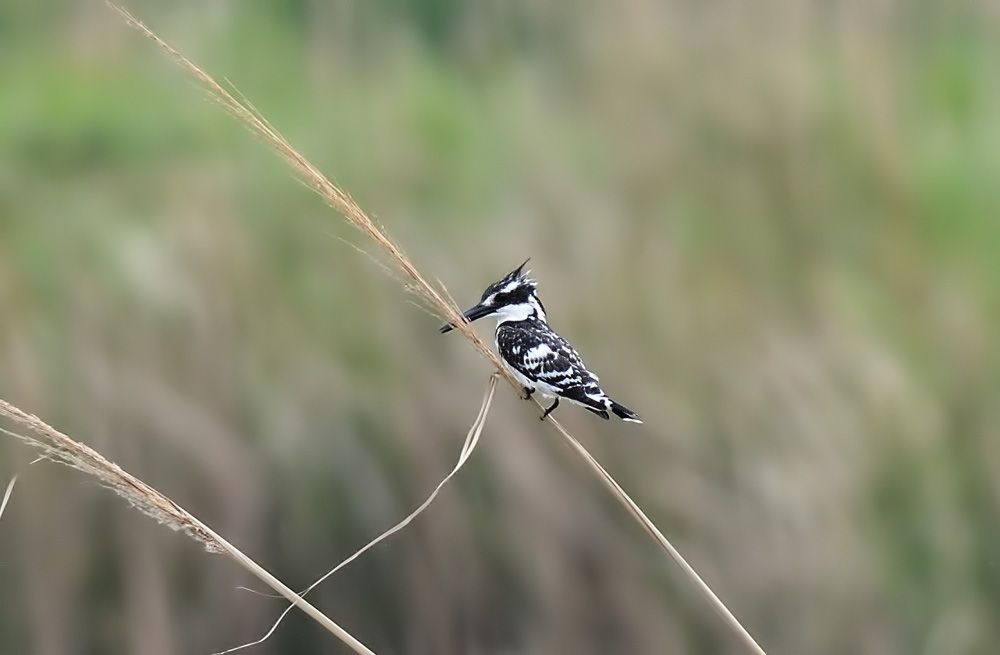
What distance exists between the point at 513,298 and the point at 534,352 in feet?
0.59

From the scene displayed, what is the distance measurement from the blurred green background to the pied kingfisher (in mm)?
432

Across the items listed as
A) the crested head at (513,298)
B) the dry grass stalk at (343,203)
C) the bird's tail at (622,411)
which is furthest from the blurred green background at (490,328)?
the dry grass stalk at (343,203)

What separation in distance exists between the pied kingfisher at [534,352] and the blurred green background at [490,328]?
43 centimetres

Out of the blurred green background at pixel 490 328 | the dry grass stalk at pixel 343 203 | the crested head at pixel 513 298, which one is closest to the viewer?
the dry grass stalk at pixel 343 203

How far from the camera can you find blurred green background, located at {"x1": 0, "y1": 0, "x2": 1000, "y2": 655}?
2.70m

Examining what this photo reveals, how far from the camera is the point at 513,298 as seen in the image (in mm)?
2369

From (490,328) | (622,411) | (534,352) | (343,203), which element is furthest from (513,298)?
(343,203)

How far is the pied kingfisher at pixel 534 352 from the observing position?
2.08m

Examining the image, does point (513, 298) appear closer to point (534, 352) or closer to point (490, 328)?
point (534, 352)

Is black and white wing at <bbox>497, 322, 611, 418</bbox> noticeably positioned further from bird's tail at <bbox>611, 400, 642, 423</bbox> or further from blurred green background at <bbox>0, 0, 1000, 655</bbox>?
blurred green background at <bbox>0, 0, 1000, 655</bbox>

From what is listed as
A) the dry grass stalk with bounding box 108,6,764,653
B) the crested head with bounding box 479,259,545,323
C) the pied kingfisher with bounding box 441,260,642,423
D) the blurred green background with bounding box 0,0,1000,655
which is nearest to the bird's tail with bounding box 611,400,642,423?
the pied kingfisher with bounding box 441,260,642,423

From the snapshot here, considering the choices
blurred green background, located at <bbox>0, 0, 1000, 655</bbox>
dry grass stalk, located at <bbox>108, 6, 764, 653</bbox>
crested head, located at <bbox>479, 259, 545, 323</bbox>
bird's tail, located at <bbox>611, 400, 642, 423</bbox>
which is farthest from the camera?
blurred green background, located at <bbox>0, 0, 1000, 655</bbox>

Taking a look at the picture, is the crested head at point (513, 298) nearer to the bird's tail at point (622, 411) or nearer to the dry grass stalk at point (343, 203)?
the bird's tail at point (622, 411)

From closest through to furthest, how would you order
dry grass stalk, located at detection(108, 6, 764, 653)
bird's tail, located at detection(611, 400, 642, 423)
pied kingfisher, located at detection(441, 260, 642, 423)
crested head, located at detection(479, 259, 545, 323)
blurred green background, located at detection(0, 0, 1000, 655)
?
dry grass stalk, located at detection(108, 6, 764, 653) < bird's tail, located at detection(611, 400, 642, 423) < pied kingfisher, located at detection(441, 260, 642, 423) < crested head, located at detection(479, 259, 545, 323) < blurred green background, located at detection(0, 0, 1000, 655)
